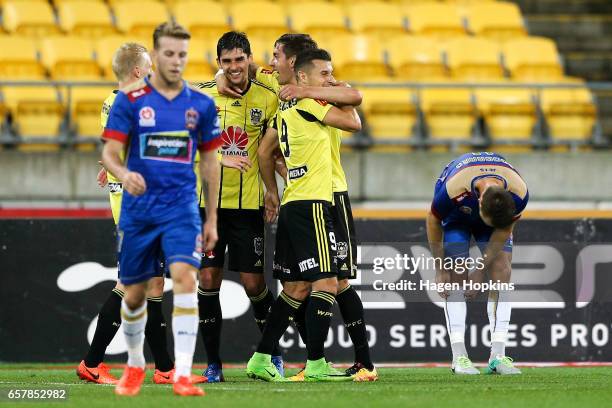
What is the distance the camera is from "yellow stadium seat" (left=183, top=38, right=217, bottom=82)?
635 inches

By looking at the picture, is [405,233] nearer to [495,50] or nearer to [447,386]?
[447,386]

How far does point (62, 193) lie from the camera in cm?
1472

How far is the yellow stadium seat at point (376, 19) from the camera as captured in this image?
18516 millimetres

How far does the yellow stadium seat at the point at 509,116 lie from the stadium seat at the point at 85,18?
17.3 feet

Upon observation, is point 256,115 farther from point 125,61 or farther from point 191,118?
point 191,118

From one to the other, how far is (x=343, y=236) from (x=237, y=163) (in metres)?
0.91

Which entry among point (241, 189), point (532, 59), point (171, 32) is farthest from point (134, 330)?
point (532, 59)

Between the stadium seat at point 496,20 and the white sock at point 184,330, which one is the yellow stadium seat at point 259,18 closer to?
the stadium seat at point 496,20

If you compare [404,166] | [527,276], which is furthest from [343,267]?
[404,166]

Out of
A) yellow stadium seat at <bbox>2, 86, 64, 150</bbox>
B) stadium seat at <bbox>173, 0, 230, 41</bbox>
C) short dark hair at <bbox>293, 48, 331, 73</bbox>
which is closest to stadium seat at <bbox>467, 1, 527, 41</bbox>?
stadium seat at <bbox>173, 0, 230, 41</bbox>

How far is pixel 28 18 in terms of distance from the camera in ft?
57.9

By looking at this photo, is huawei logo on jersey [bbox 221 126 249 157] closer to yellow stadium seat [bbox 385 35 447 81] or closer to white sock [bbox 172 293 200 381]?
white sock [bbox 172 293 200 381]

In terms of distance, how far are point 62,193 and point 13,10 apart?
406 cm

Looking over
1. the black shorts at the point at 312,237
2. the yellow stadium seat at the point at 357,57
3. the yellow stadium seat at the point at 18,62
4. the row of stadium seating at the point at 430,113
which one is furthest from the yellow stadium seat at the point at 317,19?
A: the black shorts at the point at 312,237
